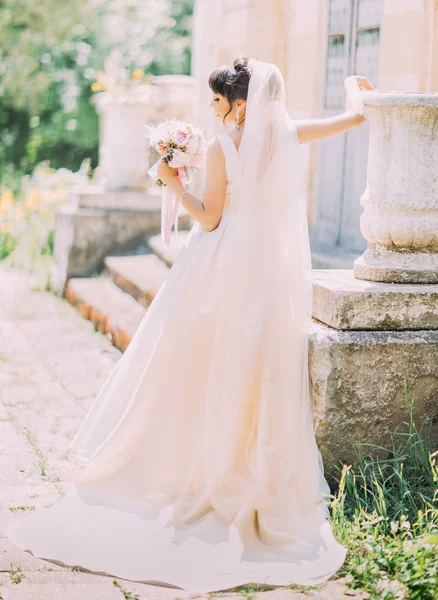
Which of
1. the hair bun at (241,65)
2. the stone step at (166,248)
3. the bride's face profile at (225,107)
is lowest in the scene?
the stone step at (166,248)

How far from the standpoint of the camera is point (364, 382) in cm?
363

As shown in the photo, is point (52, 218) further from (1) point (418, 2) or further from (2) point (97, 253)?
(1) point (418, 2)

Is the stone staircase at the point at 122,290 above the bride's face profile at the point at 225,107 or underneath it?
underneath

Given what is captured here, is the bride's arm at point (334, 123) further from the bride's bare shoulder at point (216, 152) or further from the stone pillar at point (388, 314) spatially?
the bride's bare shoulder at point (216, 152)

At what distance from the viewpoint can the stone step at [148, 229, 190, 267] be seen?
7.60 metres

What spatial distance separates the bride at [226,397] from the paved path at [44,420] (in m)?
0.16

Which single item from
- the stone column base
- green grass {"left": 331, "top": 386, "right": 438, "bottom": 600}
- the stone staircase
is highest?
the stone column base

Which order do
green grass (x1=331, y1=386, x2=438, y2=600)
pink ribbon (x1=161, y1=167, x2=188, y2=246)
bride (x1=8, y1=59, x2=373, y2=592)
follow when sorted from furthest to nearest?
pink ribbon (x1=161, y1=167, x2=188, y2=246)
bride (x1=8, y1=59, x2=373, y2=592)
green grass (x1=331, y1=386, x2=438, y2=600)

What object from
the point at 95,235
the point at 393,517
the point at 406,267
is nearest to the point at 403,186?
the point at 406,267

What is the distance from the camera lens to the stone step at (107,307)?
660 cm

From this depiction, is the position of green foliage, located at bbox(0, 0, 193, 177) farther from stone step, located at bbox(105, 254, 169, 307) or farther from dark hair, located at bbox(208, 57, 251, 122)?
dark hair, located at bbox(208, 57, 251, 122)

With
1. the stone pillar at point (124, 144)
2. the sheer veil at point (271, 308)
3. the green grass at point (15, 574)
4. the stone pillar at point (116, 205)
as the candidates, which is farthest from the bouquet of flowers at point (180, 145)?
the stone pillar at point (124, 144)

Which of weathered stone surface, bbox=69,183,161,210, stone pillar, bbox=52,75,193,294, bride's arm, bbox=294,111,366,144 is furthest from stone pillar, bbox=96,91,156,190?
bride's arm, bbox=294,111,366,144

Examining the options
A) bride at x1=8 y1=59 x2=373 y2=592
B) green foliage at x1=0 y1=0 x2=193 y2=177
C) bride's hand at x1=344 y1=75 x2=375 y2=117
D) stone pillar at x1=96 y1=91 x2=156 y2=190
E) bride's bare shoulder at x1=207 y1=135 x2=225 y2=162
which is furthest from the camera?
green foliage at x1=0 y1=0 x2=193 y2=177
